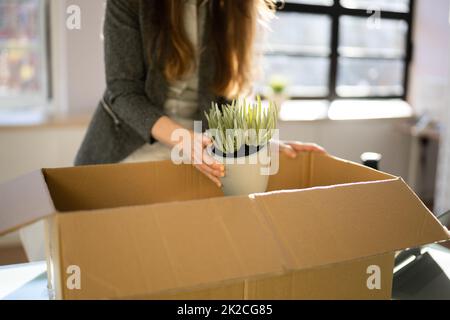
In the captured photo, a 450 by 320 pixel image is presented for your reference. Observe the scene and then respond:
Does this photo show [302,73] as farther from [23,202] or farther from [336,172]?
[23,202]

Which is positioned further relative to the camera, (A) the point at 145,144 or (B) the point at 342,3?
(B) the point at 342,3

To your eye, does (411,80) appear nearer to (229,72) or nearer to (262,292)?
(229,72)

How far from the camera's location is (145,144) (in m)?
1.34

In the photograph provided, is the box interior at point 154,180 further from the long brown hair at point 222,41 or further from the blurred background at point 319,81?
the blurred background at point 319,81

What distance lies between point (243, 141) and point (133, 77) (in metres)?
0.50

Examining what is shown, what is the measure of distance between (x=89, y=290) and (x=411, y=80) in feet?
13.7

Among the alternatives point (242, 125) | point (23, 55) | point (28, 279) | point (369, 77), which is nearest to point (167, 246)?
point (242, 125)

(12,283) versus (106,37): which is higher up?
(106,37)

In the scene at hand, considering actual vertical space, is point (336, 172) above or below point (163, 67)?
below

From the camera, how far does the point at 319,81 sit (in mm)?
4062

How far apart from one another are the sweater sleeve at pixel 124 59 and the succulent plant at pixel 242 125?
A: 0.36 m

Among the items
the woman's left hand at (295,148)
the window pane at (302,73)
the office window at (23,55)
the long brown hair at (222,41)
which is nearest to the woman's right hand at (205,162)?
the woman's left hand at (295,148)

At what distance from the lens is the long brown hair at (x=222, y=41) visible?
1249 mm
